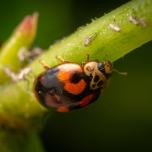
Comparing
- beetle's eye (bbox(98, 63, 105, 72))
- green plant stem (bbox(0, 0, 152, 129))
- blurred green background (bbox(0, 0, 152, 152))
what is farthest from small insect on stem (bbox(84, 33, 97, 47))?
blurred green background (bbox(0, 0, 152, 152))

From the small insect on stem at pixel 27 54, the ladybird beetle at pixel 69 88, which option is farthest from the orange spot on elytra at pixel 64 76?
the small insect on stem at pixel 27 54

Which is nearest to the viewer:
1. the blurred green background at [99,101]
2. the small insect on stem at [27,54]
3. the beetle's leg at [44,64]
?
the beetle's leg at [44,64]

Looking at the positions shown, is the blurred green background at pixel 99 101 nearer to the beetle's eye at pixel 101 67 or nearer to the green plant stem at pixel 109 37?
the beetle's eye at pixel 101 67

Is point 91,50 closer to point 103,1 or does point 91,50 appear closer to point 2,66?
point 2,66

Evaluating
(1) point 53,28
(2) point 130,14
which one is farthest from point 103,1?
(2) point 130,14

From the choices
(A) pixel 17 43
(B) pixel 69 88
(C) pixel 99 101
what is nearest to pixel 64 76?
(B) pixel 69 88

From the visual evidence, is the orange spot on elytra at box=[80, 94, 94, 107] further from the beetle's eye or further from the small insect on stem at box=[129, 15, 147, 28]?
the small insect on stem at box=[129, 15, 147, 28]

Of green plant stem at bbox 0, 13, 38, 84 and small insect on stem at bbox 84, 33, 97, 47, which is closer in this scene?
small insect on stem at bbox 84, 33, 97, 47
